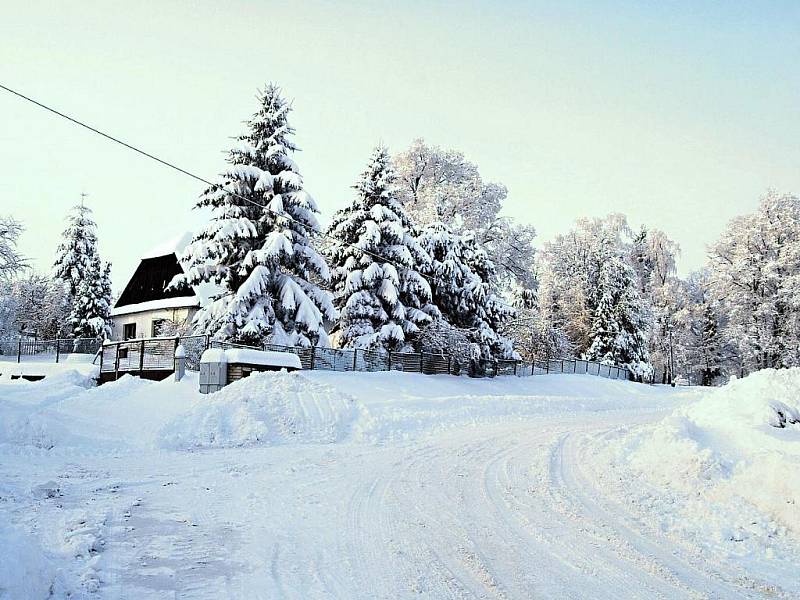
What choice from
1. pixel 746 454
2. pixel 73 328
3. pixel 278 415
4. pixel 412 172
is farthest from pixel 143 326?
pixel 746 454

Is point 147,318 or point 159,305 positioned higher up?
point 159,305

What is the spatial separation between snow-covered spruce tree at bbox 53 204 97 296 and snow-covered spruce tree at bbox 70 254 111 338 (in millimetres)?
700

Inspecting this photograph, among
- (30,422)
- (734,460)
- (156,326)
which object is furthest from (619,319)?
(30,422)

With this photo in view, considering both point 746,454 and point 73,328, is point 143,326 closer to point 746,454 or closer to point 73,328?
point 73,328

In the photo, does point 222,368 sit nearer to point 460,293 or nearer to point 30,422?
point 30,422

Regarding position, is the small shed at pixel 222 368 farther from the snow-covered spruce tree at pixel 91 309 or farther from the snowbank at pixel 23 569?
the snow-covered spruce tree at pixel 91 309

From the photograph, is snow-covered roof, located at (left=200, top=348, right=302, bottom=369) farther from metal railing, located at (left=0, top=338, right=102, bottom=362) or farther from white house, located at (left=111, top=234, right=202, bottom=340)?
metal railing, located at (left=0, top=338, right=102, bottom=362)

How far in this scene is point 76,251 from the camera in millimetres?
48812

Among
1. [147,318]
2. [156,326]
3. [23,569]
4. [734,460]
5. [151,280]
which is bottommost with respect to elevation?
[23,569]

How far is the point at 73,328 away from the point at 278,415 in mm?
39481

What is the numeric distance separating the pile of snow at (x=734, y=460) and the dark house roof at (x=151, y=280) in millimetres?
31561

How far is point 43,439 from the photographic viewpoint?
11.0 meters

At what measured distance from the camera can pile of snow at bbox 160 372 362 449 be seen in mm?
12383

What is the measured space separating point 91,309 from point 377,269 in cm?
2869
